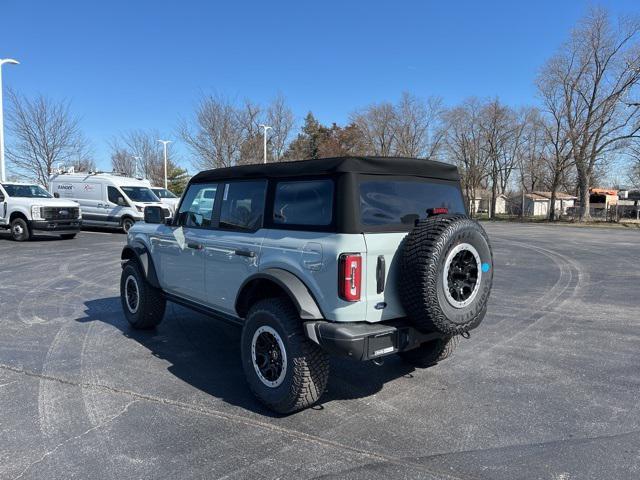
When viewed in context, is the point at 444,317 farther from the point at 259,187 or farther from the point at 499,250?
the point at 499,250

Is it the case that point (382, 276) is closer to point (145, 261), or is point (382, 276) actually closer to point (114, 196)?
point (145, 261)

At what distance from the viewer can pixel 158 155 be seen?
5050 centimetres

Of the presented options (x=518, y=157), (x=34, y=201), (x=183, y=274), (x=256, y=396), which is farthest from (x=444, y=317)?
(x=518, y=157)

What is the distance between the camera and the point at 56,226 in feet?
54.6

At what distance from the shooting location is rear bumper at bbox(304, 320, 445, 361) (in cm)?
325

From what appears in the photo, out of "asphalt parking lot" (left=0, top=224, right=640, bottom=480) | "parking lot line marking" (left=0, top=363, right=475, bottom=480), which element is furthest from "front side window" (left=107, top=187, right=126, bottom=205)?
"parking lot line marking" (left=0, top=363, right=475, bottom=480)

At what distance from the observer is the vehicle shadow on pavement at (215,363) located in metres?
4.10

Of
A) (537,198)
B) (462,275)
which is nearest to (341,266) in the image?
(462,275)

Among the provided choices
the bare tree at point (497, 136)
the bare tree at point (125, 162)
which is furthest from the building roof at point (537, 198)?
the bare tree at point (125, 162)

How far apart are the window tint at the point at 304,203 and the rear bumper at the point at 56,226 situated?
15366mm

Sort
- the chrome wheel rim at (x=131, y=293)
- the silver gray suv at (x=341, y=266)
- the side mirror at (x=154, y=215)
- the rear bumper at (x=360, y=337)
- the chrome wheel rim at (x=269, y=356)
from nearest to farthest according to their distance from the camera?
the rear bumper at (x=360, y=337) → the silver gray suv at (x=341, y=266) → the chrome wheel rim at (x=269, y=356) → the side mirror at (x=154, y=215) → the chrome wheel rim at (x=131, y=293)

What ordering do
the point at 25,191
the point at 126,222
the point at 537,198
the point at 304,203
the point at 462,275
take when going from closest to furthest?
the point at 462,275 < the point at 304,203 < the point at 25,191 < the point at 126,222 < the point at 537,198

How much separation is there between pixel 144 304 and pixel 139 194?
15.6 m

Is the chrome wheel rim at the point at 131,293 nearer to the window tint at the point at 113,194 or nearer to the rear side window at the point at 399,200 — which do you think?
the rear side window at the point at 399,200
